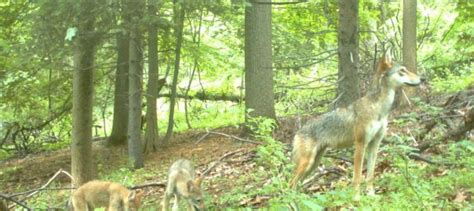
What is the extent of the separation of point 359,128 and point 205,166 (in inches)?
196

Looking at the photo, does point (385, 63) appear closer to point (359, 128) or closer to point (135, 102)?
point (359, 128)

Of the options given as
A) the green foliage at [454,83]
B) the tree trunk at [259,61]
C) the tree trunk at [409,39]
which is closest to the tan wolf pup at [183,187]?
the tree trunk at [259,61]

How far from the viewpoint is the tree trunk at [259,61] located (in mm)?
15109

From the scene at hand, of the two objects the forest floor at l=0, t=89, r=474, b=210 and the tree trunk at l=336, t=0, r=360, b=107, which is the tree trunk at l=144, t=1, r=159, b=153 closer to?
the forest floor at l=0, t=89, r=474, b=210

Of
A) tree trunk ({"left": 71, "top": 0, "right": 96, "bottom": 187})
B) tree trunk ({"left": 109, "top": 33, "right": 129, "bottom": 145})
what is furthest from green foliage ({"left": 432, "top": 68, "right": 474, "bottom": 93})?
tree trunk ({"left": 71, "top": 0, "right": 96, "bottom": 187})

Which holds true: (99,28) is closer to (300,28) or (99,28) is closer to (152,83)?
(152,83)

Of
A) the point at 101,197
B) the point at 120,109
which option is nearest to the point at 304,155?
the point at 101,197

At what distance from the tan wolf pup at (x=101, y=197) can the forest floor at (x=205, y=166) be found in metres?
0.50

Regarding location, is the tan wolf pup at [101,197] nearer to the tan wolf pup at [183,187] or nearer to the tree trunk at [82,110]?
the tan wolf pup at [183,187]

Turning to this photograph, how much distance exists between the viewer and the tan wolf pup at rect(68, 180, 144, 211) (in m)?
8.73

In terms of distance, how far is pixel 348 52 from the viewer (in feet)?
33.9

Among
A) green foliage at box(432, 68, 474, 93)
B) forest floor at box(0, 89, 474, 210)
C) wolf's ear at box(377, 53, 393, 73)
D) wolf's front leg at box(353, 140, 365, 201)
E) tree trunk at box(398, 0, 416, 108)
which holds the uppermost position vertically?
tree trunk at box(398, 0, 416, 108)

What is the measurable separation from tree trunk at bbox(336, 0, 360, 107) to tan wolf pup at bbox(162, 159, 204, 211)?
3132 millimetres

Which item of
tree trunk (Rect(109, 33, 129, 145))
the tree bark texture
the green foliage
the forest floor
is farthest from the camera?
tree trunk (Rect(109, 33, 129, 145))
